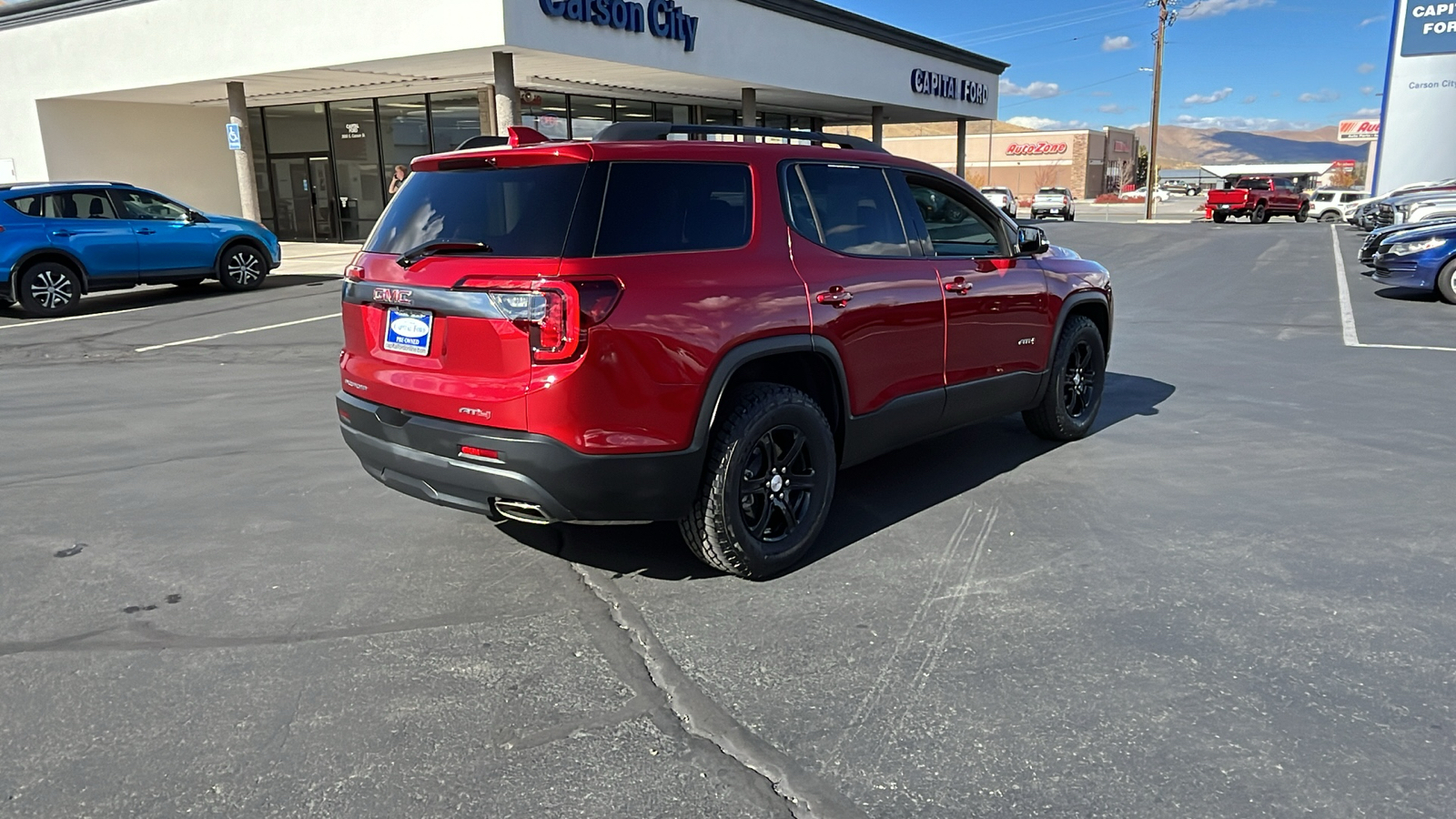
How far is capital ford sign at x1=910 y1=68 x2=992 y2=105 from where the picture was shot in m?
29.6

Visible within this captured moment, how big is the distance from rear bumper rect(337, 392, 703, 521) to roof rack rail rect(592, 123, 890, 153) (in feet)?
4.13

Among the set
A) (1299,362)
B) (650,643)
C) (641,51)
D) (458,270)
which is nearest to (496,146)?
(458,270)

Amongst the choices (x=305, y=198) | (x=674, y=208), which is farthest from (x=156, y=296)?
(x=674, y=208)

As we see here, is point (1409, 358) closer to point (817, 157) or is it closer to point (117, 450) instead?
point (817, 157)

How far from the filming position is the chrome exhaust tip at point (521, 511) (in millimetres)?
3658

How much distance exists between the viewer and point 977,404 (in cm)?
529

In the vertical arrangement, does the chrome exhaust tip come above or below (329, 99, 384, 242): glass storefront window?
below

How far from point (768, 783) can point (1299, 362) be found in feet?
26.2

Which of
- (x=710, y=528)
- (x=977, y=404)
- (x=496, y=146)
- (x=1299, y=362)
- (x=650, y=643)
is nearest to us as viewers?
(x=650, y=643)

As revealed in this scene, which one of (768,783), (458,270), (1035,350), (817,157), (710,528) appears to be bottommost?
(768,783)

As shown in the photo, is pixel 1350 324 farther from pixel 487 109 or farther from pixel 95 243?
pixel 487 109

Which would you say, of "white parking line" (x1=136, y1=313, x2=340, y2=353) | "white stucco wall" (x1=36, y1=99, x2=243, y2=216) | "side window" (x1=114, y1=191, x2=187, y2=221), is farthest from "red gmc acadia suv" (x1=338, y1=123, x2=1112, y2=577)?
"white stucco wall" (x1=36, y1=99, x2=243, y2=216)

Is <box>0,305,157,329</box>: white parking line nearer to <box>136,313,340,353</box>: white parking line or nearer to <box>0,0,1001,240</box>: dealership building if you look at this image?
<box>136,313,340,353</box>: white parking line

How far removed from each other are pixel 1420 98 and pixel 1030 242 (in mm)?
41365
